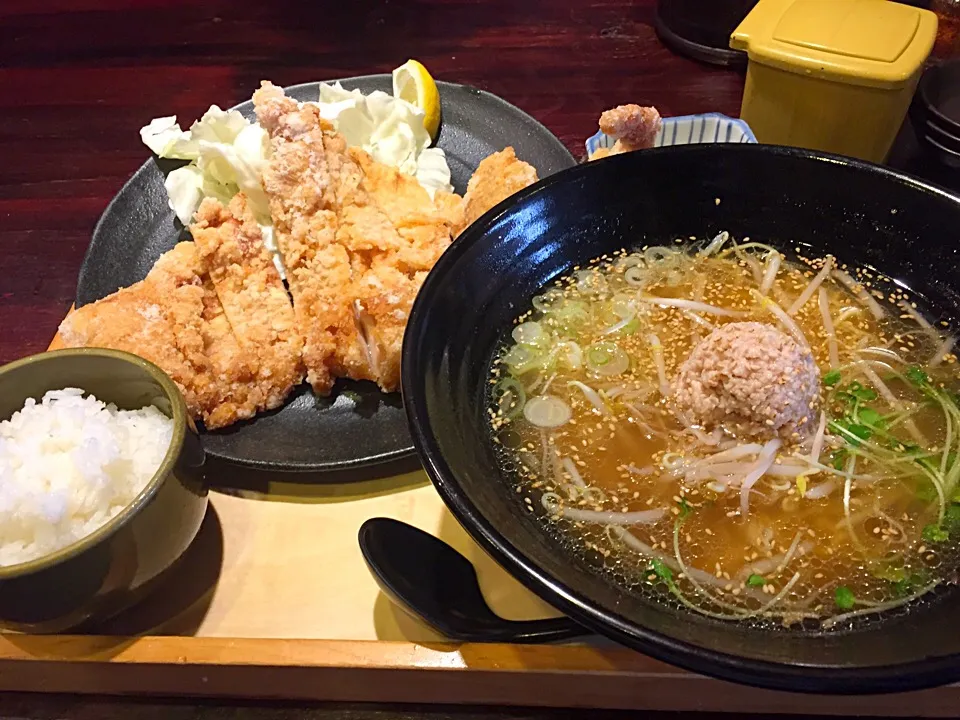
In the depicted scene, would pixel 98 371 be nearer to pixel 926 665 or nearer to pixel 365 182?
pixel 365 182

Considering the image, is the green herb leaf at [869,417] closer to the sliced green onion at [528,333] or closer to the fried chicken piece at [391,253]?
the sliced green onion at [528,333]

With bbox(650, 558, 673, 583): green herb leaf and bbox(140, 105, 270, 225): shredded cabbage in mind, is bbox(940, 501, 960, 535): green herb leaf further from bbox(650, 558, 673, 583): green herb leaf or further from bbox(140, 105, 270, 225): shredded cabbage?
bbox(140, 105, 270, 225): shredded cabbage

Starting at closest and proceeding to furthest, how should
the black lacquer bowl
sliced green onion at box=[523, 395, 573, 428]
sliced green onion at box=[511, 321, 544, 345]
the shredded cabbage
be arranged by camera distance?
the black lacquer bowl
sliced green onion at box=[523, 395, 573, 428]
sliced green onion at box=[511, 321, 544, 345]
the shredded cabbage

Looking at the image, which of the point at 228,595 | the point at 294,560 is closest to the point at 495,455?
the point at 294,560

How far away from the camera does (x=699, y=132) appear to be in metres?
1.95

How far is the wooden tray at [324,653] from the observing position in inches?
43.6

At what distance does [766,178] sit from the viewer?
1.45 meters

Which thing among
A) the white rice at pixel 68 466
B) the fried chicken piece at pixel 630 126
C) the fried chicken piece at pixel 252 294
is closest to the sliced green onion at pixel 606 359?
the fried chicken piece at pixel 630 126

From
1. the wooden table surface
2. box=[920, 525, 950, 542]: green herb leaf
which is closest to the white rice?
the wooden table surface

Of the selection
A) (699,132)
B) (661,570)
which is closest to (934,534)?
(661,570)

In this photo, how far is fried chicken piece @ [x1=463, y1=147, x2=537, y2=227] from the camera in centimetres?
171

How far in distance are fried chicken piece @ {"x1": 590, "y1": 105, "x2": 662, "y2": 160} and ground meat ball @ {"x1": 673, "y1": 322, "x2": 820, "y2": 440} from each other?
23.2 inches

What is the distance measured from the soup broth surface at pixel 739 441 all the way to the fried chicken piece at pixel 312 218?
15.9 inches

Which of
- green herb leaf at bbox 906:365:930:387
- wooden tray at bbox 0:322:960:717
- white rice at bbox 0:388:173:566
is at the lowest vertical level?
wooden tray at bbox 0:322:960:717
